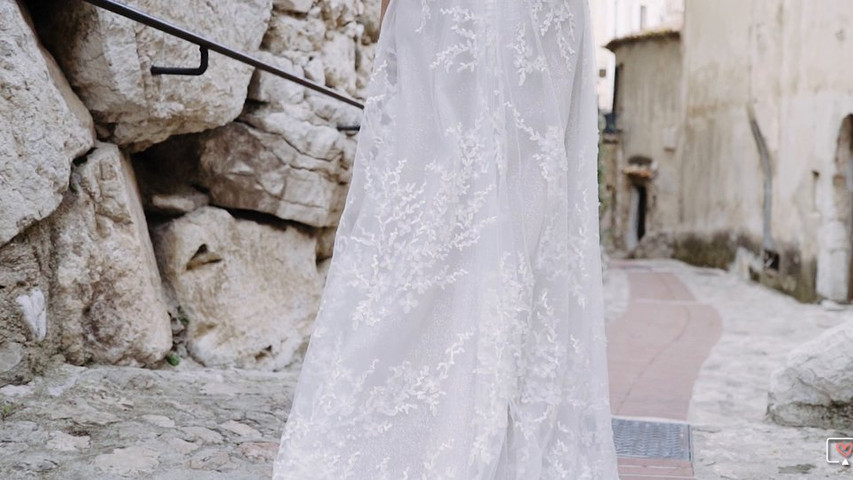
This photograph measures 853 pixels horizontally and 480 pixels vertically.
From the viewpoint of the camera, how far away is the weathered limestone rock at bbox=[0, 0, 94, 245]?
2.64m

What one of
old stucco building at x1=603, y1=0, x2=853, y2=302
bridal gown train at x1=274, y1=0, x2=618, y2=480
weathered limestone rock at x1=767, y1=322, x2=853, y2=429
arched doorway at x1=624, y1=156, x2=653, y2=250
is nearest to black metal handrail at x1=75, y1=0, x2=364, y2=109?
bridal gown train at x1=274, y1=0, x2=618, y2=480

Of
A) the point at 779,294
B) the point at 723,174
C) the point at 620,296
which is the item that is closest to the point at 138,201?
the point at 620,296

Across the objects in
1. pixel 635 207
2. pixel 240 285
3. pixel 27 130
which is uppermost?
pixel 27 130

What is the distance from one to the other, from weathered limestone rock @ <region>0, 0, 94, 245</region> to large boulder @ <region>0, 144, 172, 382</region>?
0.11 m

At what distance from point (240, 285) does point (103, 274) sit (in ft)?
2.92

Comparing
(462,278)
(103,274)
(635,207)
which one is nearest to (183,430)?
(103,274)

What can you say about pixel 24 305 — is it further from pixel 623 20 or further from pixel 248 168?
pixel 623 20

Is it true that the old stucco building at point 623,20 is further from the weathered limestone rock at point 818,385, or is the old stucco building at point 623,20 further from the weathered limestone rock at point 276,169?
the weathered limestone rock at point 818,385

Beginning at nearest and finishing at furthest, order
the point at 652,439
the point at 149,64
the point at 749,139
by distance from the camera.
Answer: the point at 149,64, the point at 652,439, the point at 749,139

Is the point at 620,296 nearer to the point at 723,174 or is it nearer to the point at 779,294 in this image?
the point at 779,294

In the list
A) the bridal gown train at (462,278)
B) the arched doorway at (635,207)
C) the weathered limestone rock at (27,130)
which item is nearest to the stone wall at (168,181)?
the weathered limestone rock at (27,130)

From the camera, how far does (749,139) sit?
12.5 meters

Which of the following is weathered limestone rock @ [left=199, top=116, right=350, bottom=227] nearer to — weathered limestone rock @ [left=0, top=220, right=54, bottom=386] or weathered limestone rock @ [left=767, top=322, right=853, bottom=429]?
weathered limestone rock @ [left=0, top=220, right=54, bottom=386]

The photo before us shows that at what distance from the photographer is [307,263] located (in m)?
4.41
